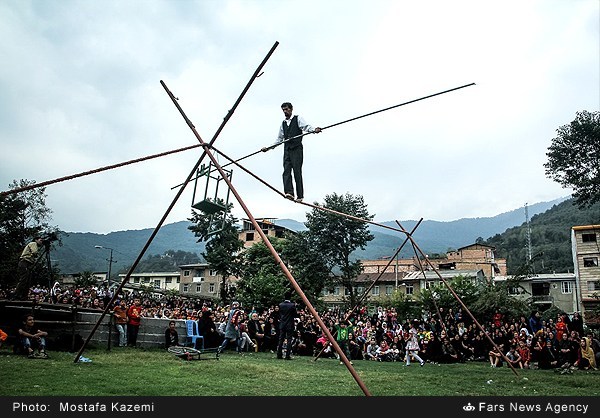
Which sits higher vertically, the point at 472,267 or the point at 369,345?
the point at 472,267

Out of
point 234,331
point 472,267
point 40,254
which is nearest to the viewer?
point 40,254

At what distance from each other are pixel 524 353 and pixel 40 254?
12887mm

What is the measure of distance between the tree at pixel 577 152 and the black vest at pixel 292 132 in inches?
1658

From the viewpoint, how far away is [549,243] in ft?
315

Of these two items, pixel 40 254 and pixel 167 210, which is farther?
pixel 40 254

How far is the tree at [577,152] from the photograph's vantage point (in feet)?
145

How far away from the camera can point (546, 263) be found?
8188 centimetres

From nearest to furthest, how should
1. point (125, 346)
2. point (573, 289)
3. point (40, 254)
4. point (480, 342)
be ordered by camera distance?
point (40, 254) < point (125, 346) < point (480, 342) < point (573, 289)

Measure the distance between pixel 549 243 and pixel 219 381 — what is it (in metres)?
102

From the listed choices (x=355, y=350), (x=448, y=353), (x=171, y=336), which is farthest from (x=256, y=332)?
(x=448, y=353)

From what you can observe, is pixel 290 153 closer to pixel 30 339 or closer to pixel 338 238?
pixel 30 339

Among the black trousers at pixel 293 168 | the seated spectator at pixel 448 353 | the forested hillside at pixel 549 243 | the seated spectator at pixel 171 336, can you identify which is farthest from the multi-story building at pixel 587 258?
the black trousers at pixel 293 168
